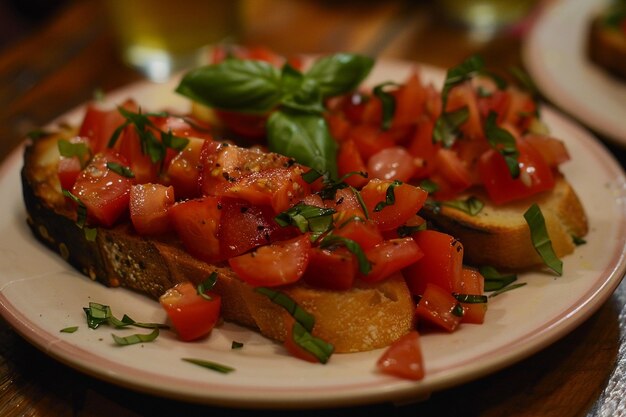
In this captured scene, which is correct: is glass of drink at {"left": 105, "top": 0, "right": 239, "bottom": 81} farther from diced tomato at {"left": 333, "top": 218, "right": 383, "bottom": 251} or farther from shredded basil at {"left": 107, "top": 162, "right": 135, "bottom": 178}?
diced tomato at {"left": 333, "top": 218, "right": 383, "bottom": 251}

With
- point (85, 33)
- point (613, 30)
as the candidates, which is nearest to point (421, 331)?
point (613, 30)

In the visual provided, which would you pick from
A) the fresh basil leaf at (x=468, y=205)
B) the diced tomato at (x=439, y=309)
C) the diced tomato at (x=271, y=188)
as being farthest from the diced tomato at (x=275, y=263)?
the fresh basil leaf at (x=468, y=205)

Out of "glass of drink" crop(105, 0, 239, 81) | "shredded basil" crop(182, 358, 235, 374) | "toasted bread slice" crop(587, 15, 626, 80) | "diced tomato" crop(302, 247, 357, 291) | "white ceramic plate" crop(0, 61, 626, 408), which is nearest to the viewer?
"white ceramic plate" crop(0, 61, 626, 408)

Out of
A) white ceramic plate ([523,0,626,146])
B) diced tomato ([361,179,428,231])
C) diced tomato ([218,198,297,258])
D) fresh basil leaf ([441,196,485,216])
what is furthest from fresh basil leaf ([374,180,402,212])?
white ceramic plate ([523,0,626,146])

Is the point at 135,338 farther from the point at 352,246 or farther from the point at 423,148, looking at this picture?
the point at 423,148

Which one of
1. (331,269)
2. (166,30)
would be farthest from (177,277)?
(166,30)

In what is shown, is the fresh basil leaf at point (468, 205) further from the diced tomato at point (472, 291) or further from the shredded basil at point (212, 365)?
the shredded basil at point (212, 365)

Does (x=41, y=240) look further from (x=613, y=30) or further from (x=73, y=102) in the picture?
(x=613, y=30)
